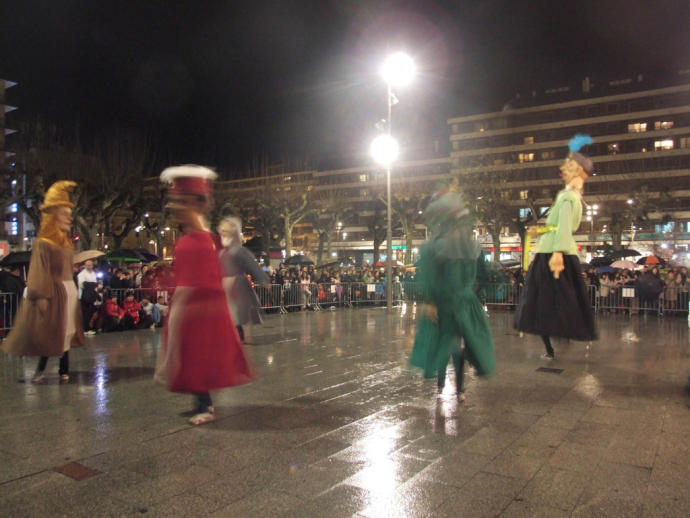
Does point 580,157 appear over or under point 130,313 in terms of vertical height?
over

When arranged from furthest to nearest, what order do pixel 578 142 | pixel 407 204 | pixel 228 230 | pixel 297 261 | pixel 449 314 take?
1. pixel 407 204
2. pixel 297 261
3. pixel 228 230
4. pixel 578 142
5. pixel 449 314

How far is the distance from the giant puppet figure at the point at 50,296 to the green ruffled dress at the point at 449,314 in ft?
12.8

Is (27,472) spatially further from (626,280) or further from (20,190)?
(20,190)

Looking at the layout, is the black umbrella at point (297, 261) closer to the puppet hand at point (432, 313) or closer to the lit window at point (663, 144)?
the puppet hand at point (432, 313)

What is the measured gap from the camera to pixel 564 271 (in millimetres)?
6176

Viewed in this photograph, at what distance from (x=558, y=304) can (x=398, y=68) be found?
40.2ft

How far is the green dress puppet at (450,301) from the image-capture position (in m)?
5.01

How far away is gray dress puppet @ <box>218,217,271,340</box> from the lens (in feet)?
23.6

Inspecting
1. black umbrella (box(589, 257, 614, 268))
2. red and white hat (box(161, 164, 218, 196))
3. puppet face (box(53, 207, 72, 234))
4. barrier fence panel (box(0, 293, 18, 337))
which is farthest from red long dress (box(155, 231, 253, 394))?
black umbrella (box(589, 257, 614, 268))

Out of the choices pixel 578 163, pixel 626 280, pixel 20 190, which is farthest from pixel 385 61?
pixel 20 190

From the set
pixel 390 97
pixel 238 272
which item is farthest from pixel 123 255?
pixel 238 272

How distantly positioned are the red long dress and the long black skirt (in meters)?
3.64

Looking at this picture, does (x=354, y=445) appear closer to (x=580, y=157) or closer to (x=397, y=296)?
(x=580, y=157)

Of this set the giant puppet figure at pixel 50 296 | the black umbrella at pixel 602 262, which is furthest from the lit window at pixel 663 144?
the giant puppet figure at pixel 50 296
